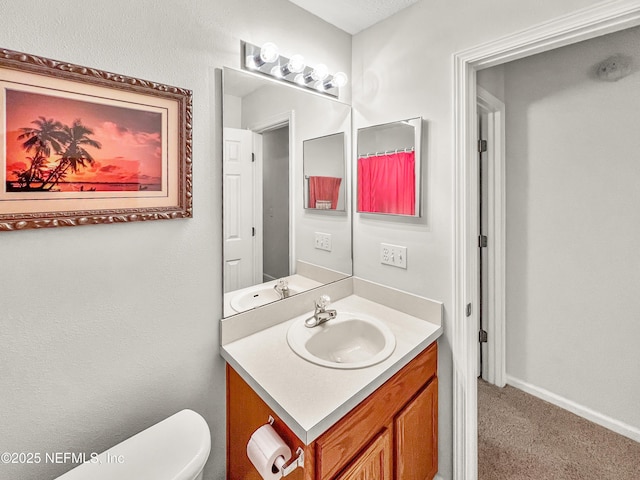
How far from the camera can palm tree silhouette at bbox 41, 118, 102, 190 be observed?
945mm

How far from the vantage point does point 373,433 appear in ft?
3.70

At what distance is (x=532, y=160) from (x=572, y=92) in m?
0.44

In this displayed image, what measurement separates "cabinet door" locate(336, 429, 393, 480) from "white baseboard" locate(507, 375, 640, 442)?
65.6 inches

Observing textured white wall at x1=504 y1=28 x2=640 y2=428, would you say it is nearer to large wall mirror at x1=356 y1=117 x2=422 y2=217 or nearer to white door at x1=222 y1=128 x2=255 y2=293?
large wall mirror at x1=356 y1=117 x2=422 y2=217

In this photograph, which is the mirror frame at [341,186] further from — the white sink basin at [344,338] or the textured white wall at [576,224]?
the textured white wall at [576,224]

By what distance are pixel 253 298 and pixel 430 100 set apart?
4.11ft

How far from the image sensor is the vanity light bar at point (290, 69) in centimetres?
134

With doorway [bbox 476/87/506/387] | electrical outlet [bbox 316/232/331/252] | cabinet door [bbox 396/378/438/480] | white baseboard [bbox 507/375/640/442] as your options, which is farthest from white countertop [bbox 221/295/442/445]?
white baseboard [bbox 507/375/640/442]

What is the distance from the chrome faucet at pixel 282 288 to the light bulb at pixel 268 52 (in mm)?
1002

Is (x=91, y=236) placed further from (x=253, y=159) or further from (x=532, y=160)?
(x=532, y=160)

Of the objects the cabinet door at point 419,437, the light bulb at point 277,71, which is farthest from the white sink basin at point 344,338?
the light bulb at point 277,71

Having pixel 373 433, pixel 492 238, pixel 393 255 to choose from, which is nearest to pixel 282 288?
pixel 393 255

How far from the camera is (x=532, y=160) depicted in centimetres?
213

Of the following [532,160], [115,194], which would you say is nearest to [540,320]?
[532,160]
